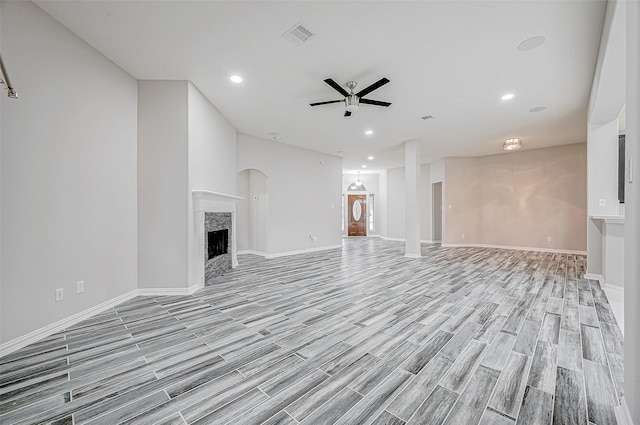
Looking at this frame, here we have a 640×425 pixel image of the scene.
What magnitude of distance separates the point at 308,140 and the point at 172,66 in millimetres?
3751

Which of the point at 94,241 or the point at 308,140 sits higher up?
the point at 308,140

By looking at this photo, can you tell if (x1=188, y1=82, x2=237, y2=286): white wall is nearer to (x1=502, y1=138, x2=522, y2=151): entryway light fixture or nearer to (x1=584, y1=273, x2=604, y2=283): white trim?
(x1=584, y1=273, x2=604, y2=283): white trim

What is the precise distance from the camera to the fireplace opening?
4.54 m

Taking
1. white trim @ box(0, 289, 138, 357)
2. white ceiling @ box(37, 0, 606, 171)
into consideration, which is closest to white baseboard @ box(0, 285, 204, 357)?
white trim @ box(0, 289, 138, 357)

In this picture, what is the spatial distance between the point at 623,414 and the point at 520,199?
8.02 metres

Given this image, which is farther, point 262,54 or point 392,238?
point 392,238

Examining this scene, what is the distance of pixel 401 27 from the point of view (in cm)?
263

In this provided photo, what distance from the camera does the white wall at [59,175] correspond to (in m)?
2.22

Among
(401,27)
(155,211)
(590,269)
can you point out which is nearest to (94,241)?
(155,211)

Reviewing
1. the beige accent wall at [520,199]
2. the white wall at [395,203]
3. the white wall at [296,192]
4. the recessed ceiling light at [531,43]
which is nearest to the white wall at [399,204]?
the white wall at [395,203]

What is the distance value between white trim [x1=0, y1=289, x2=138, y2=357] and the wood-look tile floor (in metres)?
0.08

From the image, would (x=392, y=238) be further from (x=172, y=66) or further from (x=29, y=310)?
(x=29, y=310)

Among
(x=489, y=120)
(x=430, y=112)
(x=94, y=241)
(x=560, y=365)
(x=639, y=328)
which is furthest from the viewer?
(x=489, y=120)

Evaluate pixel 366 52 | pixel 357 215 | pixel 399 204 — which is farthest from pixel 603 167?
pixel 357 215
